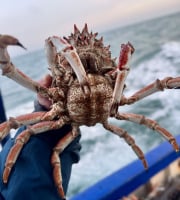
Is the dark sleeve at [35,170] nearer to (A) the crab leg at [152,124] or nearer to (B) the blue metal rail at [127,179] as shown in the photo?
(A) the crab leg at [152,124]

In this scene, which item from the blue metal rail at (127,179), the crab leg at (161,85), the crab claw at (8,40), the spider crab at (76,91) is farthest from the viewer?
the blue metal rail at (127,179)

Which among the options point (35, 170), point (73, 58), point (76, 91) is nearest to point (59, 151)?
point (35, 170)

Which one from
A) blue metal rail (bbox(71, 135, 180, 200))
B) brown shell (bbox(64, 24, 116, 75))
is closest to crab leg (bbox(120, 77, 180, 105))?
brown shell (bbox(64, 24, 116, 75))

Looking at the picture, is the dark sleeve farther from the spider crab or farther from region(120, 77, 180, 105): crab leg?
region(120, 77, 180, 105): crab leg

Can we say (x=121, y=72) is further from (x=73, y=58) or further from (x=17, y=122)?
(x=17, y=122)

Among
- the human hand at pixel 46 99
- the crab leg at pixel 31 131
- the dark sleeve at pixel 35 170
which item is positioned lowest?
the dark sleeve at pixel 35 170

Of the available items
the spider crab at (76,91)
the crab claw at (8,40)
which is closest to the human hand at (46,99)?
the spider crab at (76,91)

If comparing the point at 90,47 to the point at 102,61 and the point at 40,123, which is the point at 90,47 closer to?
the point at 102,61
